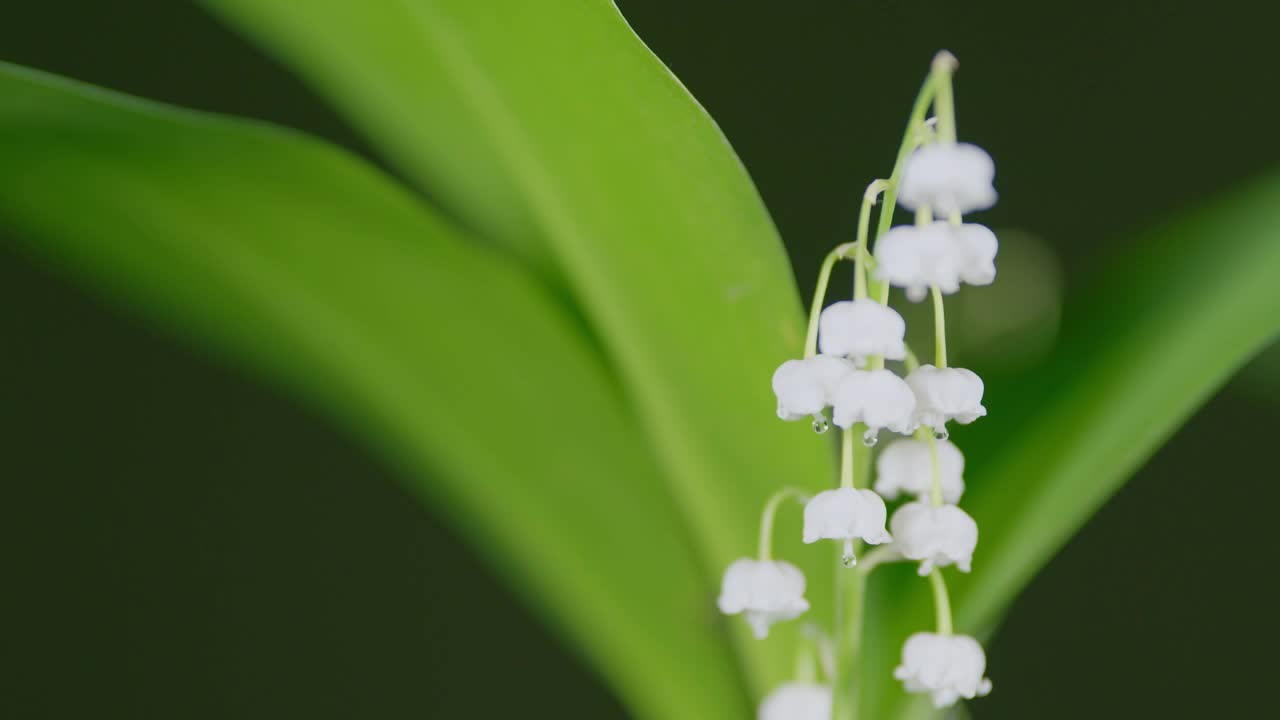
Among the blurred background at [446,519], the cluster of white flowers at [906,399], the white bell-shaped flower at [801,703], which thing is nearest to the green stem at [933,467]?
the cluster of white flowers at [906,399]

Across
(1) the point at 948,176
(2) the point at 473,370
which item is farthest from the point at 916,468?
(2) the point at 473,370

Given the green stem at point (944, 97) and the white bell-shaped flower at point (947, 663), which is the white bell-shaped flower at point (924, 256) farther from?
the white bell-shaped flower at point (947, 663)

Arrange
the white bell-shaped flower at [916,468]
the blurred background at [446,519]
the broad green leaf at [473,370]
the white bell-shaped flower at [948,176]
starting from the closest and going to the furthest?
the white bell-shaped flower at [948,176], the white bell-shaped flower at [916,468], the broad green leaf at [473,370], the blurred background at [446,519]

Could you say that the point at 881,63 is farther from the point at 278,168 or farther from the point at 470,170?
A: the point at 278,168

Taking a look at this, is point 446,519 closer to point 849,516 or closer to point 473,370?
point 473,370

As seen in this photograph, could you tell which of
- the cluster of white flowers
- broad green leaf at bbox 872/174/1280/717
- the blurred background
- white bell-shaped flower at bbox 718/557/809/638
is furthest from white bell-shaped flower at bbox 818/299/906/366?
the blurred background

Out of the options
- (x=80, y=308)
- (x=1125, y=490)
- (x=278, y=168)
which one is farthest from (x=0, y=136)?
(x=1125, y=490)
